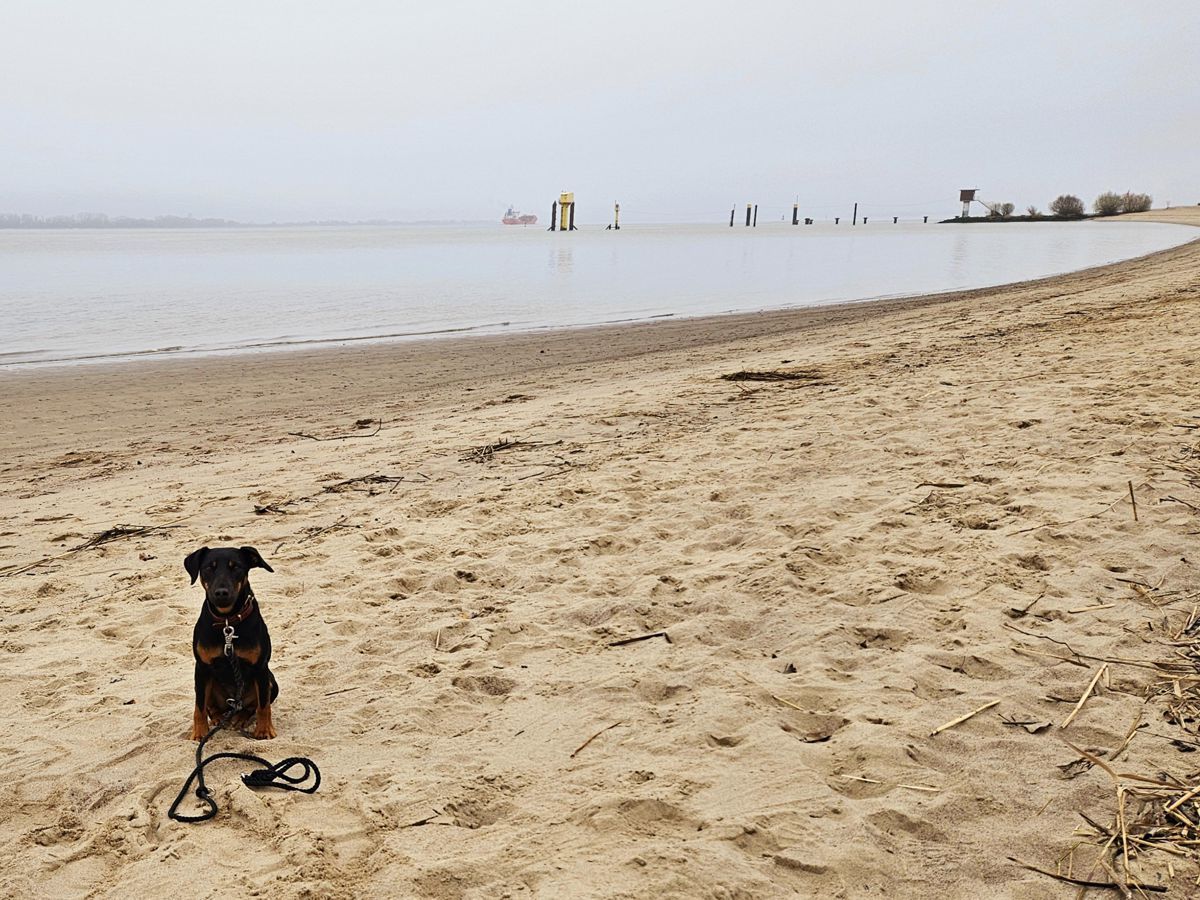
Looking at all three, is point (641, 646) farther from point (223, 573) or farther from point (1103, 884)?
point (1103, 884)

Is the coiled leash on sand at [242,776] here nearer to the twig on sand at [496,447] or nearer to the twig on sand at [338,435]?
the twig on sand at [496,447]

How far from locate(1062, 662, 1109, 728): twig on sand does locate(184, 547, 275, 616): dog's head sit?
2844 mm

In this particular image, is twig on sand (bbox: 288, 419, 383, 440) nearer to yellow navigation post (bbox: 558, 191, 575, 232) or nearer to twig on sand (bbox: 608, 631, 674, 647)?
twig on sand (bbox: 608, 631, 674, 647)

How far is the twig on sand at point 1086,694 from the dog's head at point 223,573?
284cm

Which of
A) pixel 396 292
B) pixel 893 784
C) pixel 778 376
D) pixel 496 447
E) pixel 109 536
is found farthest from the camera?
pixel 396 292

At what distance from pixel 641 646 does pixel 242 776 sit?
164 cm

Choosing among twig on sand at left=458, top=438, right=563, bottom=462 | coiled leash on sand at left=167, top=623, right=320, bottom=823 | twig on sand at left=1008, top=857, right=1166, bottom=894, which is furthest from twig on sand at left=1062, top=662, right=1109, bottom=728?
twig on sand at left=458, top=438, right=563, bottom=462

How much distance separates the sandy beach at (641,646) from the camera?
2.47m

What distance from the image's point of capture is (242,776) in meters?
2.82

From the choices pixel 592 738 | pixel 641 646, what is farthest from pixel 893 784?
pixel 641 646

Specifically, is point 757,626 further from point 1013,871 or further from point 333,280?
point 333,280

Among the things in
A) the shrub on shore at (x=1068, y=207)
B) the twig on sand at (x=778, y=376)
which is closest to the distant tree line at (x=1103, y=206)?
Result: the shrub on shore at (x=1068, y=207)

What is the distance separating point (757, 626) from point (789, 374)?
616 centimetres

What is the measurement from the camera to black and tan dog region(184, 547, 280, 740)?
110 inches
